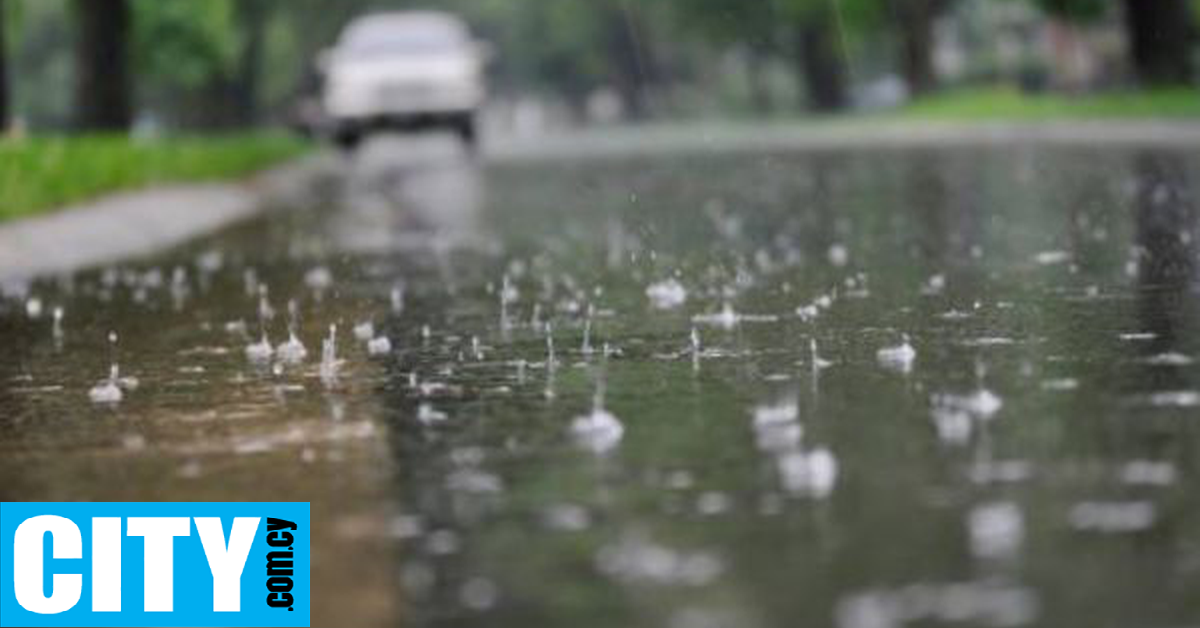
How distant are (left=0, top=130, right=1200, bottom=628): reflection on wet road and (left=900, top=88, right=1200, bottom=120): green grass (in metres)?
19.1

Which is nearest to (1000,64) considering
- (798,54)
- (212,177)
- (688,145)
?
(798,54)

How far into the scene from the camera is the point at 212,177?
98.2 feet

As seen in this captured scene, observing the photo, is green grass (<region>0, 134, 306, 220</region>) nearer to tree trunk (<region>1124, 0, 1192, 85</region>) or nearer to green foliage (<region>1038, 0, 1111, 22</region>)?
tree trunk (<region>1124, 0, 1192, 85</region>)

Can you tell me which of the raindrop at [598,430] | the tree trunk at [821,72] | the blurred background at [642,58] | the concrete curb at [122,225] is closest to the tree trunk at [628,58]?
the blurred background at [642,58]

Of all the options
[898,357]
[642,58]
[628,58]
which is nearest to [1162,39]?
[898,357]

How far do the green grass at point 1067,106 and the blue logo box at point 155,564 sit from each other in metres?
27.9

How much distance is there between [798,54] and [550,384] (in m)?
77.8

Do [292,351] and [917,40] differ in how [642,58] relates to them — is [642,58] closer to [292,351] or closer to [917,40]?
[917,40]

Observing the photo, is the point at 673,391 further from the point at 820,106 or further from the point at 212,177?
the point at 820,106

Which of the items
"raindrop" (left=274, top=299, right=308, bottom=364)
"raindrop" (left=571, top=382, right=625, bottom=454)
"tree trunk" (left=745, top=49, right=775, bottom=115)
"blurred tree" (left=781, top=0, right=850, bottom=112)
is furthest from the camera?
"tree trunk" (left=745, top=49, right=775, bottom=115)

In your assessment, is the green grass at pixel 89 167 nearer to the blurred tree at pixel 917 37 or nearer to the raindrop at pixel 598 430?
the raindrop at pixel 598 430

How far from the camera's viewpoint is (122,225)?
20.4m

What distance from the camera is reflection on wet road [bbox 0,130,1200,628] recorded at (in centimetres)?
485

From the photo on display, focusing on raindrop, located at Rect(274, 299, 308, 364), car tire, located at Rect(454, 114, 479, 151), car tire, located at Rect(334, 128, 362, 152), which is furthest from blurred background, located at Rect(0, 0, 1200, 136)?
raindrop, located at Rect(274, 299, 308, 364)
